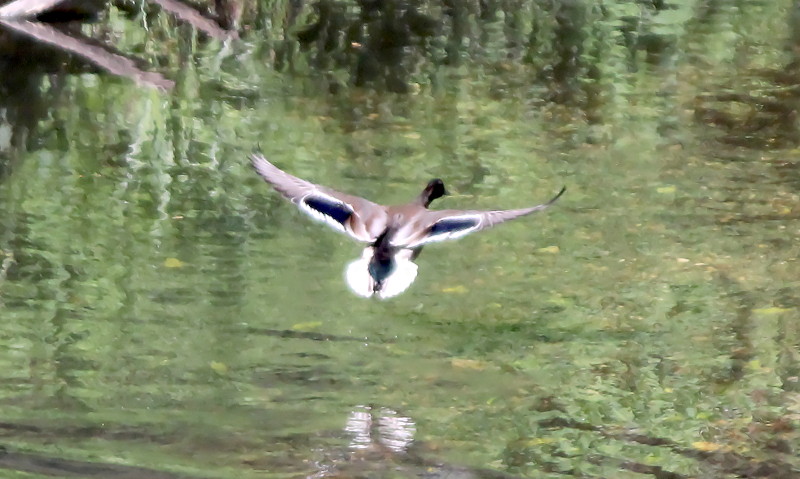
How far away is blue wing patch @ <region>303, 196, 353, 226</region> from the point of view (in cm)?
523

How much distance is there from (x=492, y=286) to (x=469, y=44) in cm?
633

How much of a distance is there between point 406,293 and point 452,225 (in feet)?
5.45

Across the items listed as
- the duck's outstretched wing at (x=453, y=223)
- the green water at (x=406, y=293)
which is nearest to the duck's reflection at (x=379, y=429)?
the green water at (x=406, y=293)

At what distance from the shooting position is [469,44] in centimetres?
1251

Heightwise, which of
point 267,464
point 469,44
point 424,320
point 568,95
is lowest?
point 267,464

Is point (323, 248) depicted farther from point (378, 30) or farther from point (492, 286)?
point (378, 30)

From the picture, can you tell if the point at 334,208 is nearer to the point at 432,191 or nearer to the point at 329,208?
the point at 329,208

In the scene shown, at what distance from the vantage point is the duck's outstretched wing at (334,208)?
5.25 meters

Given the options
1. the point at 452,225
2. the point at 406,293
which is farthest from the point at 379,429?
the point at 406,293

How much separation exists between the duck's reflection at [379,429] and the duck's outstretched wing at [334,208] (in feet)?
2.70

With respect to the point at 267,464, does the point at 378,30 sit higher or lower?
higher

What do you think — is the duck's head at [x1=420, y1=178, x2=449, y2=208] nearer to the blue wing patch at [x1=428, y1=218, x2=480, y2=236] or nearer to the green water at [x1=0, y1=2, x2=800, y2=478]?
the green water at [x1=0, y1=2, x2=800, y2=478]

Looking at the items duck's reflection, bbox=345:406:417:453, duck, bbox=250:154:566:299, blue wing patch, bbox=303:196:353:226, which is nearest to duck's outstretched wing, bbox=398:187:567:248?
duck, bbox=250:154:566:299

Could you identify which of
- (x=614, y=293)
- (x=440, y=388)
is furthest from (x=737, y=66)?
(x=440, y=388)
